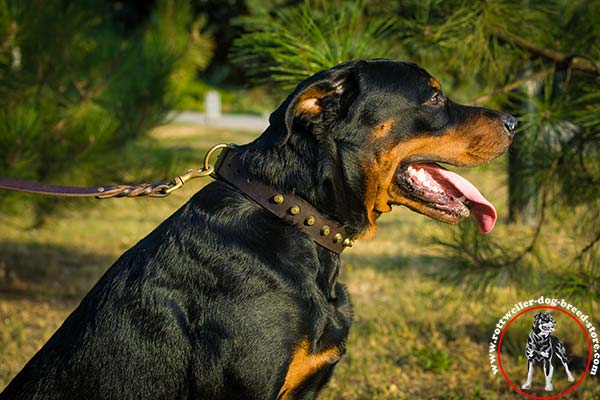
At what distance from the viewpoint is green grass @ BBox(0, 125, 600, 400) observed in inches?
164

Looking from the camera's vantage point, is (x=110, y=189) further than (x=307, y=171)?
Yes

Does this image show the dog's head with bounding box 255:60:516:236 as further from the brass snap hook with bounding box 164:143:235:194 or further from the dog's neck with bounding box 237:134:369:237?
the brass snap hook with bounding box 164:143:235:194

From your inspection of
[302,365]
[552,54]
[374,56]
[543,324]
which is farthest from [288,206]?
[552,54]

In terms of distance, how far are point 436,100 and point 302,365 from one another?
1276 millimetres

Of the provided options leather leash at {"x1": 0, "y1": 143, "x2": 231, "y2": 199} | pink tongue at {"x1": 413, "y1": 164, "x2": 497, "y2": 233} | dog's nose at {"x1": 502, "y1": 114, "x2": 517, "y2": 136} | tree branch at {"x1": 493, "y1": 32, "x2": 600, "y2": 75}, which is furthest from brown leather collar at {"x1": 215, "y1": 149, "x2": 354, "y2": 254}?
tree branch at {"x1": 493, "y1": 32, "x2": 600, "y2": 75}

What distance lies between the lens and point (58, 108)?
18.3 feet

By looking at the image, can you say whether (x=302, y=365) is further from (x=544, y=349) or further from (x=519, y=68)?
(x=519, y=68)

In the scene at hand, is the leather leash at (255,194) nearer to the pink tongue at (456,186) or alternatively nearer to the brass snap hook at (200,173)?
the brass snap hook at (200,173)

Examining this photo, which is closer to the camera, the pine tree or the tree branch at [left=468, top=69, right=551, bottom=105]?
the pine tree

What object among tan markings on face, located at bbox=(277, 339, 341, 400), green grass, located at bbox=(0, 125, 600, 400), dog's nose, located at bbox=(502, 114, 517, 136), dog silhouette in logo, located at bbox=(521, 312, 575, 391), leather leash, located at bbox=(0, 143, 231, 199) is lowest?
green grass, located at bbox=(0, 125, 600, 400)

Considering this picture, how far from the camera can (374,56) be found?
12.4 ft

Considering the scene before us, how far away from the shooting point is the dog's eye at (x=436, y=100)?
9.58 ft

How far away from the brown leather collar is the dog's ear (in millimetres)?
184

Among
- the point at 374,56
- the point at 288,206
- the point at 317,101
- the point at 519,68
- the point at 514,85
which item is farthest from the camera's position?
the point at 519,68
